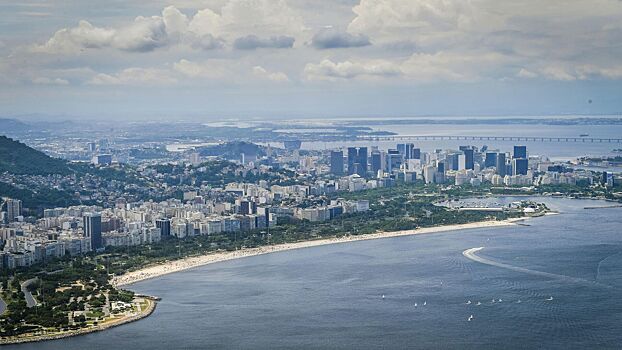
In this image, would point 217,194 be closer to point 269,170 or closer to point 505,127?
point 269,170

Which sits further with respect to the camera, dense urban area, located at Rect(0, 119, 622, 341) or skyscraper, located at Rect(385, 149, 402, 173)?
skyscraper, located at Rect(385, 149, 402, 173)

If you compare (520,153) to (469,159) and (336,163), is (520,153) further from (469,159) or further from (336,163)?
(336,163)

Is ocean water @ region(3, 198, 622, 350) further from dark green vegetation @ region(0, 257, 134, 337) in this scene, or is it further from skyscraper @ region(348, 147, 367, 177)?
skyscraper @ region(348, 147, 367, 177)

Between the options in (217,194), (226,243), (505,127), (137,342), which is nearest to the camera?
(137,342)

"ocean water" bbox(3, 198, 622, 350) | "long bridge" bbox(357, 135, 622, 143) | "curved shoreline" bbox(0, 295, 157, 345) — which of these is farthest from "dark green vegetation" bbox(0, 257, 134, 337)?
"long bridge" bbox(357, 135, 622, 143)

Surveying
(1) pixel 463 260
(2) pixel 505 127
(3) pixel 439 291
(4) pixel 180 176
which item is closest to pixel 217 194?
(4) pixel 180 176
